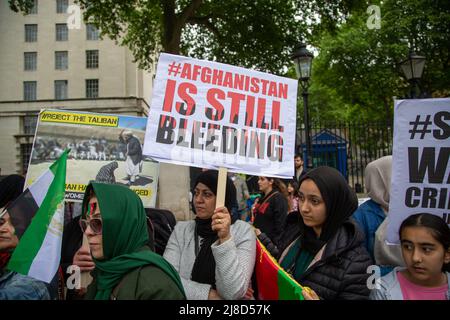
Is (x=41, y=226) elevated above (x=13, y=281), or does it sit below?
above

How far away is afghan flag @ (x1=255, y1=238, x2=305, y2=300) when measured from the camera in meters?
2.38

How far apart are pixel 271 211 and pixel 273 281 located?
285 cm

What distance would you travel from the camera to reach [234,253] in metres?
2.57

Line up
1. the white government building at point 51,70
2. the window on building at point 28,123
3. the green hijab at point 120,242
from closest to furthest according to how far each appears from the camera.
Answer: the green hijab at point 120,242 → the white government building at point 51,70 → the window on building at point 28,123

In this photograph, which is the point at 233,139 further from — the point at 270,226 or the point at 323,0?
the point at 323,0

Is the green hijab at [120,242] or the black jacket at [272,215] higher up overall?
the green hijab at [120,242]

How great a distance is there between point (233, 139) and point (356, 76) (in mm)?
23072

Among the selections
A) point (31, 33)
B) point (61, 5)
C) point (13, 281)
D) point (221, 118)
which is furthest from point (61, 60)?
point (13, 281)

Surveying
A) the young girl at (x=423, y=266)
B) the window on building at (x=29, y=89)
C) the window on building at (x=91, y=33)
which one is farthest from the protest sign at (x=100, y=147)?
the window on building at (x=29, y=89)

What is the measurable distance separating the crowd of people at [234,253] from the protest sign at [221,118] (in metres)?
0.28

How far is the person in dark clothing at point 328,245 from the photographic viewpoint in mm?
2449

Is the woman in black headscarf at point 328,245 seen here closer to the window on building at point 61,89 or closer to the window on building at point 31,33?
the window on building at point 61,89

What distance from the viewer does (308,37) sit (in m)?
16.5

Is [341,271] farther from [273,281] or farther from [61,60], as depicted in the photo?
[61,60]
